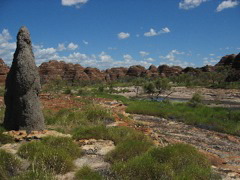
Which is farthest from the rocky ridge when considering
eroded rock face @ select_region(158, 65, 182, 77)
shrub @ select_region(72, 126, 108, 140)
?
shrub @ select_region(72, 126, 108, 140)

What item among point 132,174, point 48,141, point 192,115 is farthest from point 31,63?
point 192,115

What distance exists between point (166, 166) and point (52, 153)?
7.98ft

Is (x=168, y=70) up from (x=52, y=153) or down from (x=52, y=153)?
up

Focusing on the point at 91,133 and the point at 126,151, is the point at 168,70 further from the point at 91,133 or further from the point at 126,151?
the point at 126,151

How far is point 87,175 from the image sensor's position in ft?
16.1

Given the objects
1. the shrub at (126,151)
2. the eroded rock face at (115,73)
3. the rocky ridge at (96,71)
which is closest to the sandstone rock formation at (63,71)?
the rocky ridge at (96,71)

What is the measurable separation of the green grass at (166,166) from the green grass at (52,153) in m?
1.08

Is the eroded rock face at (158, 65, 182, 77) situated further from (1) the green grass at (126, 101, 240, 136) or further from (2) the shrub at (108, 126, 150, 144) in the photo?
(2) the shrub at (108, 126, 150, 144)

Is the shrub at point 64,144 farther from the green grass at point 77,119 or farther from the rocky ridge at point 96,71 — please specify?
the rocky ridge at point 96,71

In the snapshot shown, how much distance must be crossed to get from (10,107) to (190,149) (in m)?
5.70

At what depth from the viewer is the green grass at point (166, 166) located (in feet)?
16.0

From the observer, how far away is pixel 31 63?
26.0 ft

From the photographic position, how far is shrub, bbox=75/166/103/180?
4.82m

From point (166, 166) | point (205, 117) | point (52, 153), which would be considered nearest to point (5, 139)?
point (52, 153)
